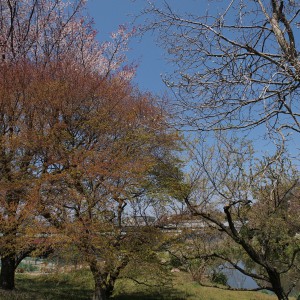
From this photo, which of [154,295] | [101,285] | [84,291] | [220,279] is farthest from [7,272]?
[220,279]

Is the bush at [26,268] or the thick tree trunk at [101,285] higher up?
the bush at [26,268]

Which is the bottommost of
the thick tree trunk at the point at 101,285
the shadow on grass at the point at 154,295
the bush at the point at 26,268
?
the shadow on grass at the point at 154,295

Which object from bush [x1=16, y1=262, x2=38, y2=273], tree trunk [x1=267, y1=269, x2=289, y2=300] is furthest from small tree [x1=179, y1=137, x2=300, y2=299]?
bush [x1=16, y1=262, x2=38, y2=273]

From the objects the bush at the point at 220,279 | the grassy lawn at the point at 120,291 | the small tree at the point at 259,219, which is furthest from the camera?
the bush at the point at 220,279

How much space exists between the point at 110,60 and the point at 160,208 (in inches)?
269

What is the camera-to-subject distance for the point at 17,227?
952 cm

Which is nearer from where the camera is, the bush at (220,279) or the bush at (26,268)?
the bush at (220,279)

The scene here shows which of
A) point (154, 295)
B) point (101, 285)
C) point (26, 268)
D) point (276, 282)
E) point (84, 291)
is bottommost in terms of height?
point (154, 295)

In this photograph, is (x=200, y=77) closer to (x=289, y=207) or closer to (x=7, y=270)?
(x=289, y=207)

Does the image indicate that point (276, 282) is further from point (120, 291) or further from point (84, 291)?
point (84, 291)

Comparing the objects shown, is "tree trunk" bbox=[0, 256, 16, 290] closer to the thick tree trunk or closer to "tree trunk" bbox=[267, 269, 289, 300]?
the thick tree trunk

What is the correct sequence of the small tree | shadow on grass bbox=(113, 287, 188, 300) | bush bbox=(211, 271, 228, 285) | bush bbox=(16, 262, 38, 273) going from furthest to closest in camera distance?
bush bbox=(16, 262, 38, 273), bush bbox=(211, 271, 228, 285), shadow on grass bbox=(113, 287, 188, 300), the small tree

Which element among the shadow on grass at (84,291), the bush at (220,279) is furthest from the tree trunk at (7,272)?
the bush at (220,279)

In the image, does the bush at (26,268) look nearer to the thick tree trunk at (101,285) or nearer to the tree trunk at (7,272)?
the tree trunk at (7,272)
